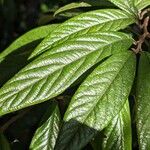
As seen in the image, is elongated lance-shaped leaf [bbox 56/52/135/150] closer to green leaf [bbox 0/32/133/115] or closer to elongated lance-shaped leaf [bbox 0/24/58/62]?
green leaf [bbox 0/32/133/115]

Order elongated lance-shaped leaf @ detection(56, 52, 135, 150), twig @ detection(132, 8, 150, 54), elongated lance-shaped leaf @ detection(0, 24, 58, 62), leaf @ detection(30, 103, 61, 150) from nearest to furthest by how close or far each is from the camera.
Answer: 1. elongated lance-shaped leaf @ detection(56, 52, 135, 150)
2. twig @ detection(132, 8, 150, 54)
3. leaf @ detection(30, 103, 61, 150)
4. elongated lance-shaped leaf @ detection(0, 24, 58, 62)

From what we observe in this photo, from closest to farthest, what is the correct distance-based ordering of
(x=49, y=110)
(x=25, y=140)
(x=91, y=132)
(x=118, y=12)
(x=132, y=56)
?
(x=91, y=132) < (x=132, y=56) < (x=118, y=12) < (x=49, y=110) < (x=25, y=140)

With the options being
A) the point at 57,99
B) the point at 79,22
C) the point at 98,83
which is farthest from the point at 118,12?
the point at 57,99

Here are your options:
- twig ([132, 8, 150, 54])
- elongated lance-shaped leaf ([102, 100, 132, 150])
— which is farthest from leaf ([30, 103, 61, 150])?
twig ([132, 8, 150, 54])

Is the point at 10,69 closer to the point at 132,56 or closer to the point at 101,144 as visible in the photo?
the point at 101,144

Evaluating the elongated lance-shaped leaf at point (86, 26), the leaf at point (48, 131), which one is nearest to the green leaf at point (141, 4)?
the elongated lance-shaped leaf at point (86, 26)

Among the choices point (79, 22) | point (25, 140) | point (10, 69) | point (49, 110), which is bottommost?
point (25, 140)
